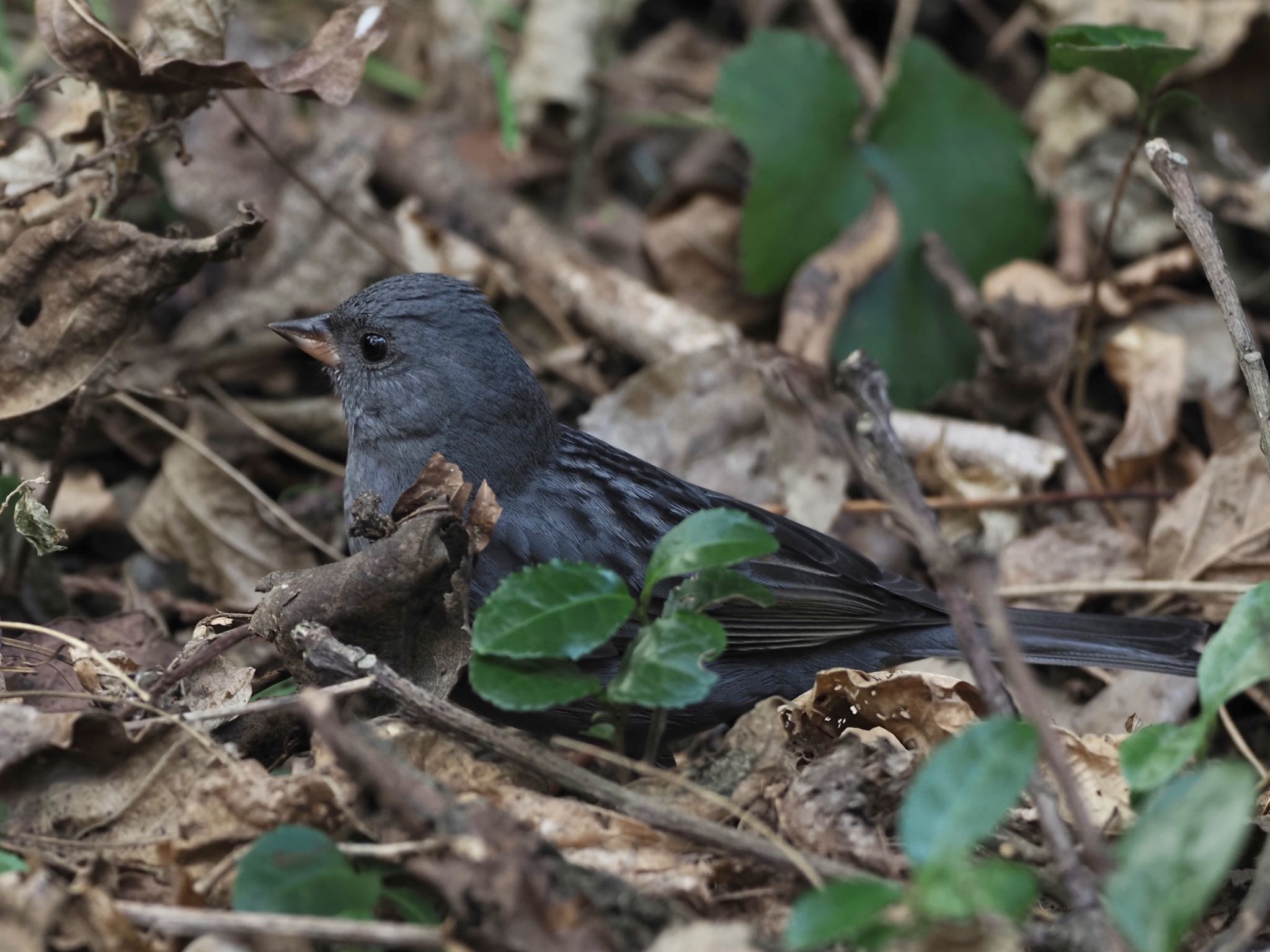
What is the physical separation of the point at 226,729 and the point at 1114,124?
433 centimetres

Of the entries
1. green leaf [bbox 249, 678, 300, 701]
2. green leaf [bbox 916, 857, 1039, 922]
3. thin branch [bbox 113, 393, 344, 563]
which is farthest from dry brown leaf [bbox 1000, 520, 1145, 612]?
green leaf [bbox 916, 857, 1039, 922]

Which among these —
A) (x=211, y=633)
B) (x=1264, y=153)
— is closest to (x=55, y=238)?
(x=211, y=633)

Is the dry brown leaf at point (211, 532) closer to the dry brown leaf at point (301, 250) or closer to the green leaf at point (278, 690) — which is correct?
the dry brown leaf at point (301, 250)

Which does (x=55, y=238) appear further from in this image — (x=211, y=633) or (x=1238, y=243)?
(x=1238, y=243)

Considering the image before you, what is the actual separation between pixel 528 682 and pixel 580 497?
1350 millimetres

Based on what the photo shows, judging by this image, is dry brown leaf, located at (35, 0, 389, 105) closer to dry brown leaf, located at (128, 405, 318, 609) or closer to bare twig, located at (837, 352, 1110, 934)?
dry brown leaf, located at (128, 405, 318, 609)

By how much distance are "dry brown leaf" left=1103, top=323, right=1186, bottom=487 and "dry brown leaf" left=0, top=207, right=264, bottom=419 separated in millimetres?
2850

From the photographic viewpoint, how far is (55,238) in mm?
3568

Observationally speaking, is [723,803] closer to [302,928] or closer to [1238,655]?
→ [302,928]

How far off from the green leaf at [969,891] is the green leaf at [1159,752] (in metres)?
0.45

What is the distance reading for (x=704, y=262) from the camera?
17.7 ft

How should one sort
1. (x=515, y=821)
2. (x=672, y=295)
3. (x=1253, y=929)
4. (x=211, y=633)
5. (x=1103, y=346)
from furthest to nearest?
(x=672, y=295)
(x=1103, y=346)
(x=211, y=633)
(x=515, y=821)
(x=1253, y=929)

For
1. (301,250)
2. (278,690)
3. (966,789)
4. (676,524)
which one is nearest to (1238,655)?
(966,789)

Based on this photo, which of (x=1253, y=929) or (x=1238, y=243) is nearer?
(x=1253, y=929)
